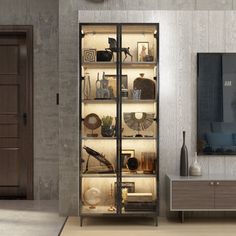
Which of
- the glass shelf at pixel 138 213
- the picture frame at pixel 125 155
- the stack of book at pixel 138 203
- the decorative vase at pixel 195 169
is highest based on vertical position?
the picture frame at pixel 125 155

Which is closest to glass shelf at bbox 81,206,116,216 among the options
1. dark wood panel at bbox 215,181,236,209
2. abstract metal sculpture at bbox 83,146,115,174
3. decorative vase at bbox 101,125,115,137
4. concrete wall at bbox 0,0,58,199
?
abstract metal sculpture at bbox 83,146,115,174

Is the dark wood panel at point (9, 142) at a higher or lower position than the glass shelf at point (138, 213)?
higher

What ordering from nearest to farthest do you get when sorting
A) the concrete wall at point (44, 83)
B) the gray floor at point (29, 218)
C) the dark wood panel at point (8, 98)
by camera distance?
the gray floor at point (29, 218)
the concrete wall at point (44, 83)
the dark wood panel at point (8, 98)

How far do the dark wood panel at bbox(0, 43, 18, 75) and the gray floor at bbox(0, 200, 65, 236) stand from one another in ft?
6.11

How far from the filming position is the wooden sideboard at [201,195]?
5.64 m

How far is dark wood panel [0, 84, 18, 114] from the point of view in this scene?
24.6 feet

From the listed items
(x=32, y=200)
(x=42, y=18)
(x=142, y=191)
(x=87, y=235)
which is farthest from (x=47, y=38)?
(x=87, y=235)

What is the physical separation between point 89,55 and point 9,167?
2511mm

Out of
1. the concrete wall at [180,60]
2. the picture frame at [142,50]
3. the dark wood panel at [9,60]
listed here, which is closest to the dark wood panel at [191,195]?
the concrete wall at [180,60]

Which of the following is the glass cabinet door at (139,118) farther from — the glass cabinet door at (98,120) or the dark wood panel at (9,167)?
the dark wood panel at (9,167)

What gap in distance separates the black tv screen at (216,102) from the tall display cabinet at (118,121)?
61 cm

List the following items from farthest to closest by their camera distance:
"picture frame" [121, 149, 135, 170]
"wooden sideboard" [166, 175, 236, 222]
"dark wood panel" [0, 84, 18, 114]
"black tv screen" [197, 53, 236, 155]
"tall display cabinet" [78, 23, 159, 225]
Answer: "dark wood panel" [0, 84, 18, 114] < "black tv screen" [197, 53, 236, 155] < "picture frame" [121, 149, 135, 170] < "tall display cabinet" [78, 23, 159, 225] < "wooden sideboard" [166, 175, 236, 222]

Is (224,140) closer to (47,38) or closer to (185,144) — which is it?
(185,144)

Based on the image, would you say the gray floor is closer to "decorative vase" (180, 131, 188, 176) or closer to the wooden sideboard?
the wooden sideboard
